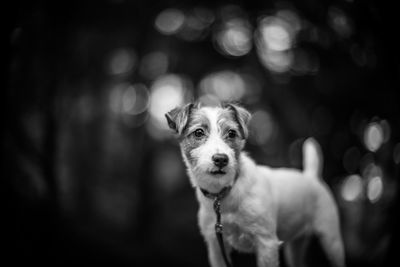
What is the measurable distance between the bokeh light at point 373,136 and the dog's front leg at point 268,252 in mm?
3552

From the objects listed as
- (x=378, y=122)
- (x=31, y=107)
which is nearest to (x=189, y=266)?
(x=31, y=107)

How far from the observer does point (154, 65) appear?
10.5 meters

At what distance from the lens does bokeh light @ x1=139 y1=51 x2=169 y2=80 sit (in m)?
9.98

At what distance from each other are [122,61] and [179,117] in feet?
24.7

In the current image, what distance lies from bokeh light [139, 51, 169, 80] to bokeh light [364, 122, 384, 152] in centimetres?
598

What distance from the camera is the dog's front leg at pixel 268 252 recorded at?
3582mm

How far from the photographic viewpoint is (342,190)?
782 centimetres

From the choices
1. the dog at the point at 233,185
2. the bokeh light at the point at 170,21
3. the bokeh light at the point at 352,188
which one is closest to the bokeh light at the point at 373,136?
the bokeh light at the point at 352,188

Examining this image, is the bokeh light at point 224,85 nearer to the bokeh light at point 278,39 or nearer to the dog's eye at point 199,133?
the bokeh light at point 278,39

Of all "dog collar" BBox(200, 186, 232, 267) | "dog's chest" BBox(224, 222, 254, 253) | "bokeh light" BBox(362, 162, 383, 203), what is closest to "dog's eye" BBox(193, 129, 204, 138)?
"dog collar" BBox(200, 186, 232, 267)

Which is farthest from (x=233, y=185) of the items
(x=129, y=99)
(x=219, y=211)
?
(x=129, y=99)

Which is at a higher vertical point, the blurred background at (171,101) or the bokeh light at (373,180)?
the blurred background at (171,101)

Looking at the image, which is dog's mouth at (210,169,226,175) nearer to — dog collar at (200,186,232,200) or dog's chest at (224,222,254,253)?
dog collar at (200,186,232,200)

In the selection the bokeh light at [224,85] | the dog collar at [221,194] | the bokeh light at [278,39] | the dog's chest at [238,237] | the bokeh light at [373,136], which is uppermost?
the bokeh light at [224,85]
